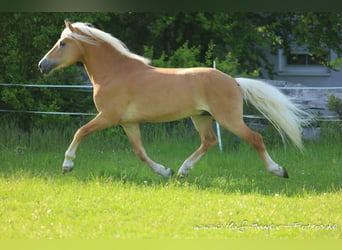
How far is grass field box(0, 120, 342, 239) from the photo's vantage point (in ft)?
14.7

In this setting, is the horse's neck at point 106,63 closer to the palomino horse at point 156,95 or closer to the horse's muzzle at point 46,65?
the palomino horse at point 156,95

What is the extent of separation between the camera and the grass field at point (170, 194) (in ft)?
14.7

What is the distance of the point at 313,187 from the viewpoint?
6359 mm

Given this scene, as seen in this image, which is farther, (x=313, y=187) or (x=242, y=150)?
(x=242, y=150)

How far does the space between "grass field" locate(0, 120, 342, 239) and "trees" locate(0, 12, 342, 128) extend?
161 cm

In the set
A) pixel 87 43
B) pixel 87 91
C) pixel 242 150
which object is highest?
pixel 87 43

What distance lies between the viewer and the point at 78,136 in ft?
21.7

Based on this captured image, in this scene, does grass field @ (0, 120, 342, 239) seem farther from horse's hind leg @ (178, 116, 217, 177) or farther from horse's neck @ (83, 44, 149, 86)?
horse's neck @ (83, 44, 149, 86)

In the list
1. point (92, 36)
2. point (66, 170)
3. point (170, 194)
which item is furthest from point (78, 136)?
point (170, 194)

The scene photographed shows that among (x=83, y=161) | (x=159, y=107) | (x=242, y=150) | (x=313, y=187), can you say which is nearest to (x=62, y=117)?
(x=83, y=161)

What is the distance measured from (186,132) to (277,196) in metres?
4.05

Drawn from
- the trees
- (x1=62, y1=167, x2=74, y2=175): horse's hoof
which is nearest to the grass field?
(x1=62, y1=167, x2=74, y2=175): horse's hoof

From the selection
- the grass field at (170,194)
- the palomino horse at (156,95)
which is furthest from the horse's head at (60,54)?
the grass field at (170,194)

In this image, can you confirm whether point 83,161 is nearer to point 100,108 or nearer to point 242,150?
point 100,108
